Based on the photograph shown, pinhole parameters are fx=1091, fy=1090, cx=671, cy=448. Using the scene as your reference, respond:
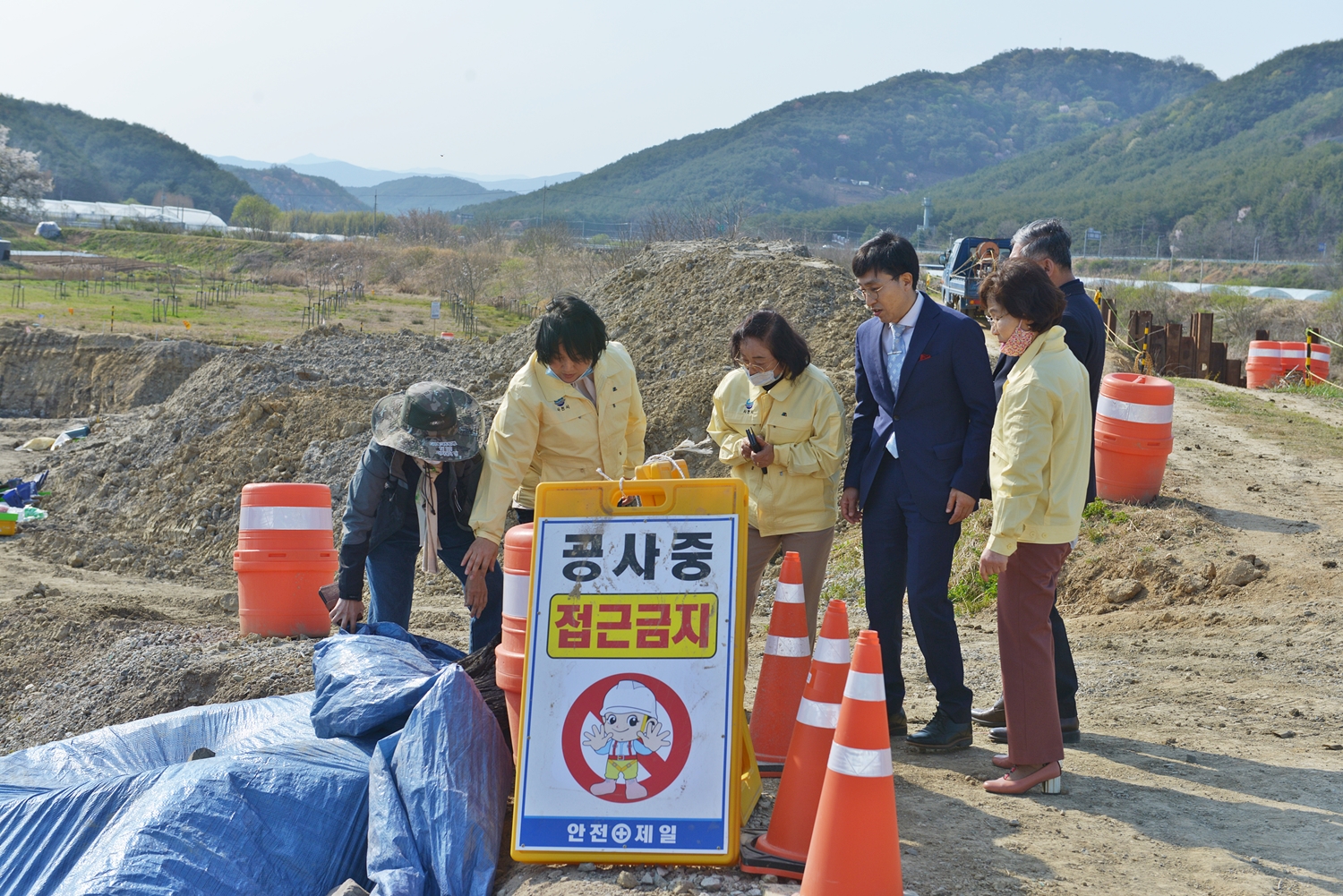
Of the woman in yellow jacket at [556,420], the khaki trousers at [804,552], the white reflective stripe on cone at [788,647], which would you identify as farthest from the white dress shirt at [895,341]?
the woman in yellow jacket at [556,420]

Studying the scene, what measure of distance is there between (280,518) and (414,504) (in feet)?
5.30

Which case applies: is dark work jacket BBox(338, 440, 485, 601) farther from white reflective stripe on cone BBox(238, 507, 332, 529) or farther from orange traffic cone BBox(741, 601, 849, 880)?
orange traffic cone BBox(741, 601, 849, 880)

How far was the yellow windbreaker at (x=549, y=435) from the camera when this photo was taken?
4.25m

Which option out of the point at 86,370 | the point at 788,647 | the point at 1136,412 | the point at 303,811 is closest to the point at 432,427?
the point at 303,811

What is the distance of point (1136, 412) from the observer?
783 cm

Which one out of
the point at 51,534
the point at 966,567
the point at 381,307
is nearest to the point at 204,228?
the point at 381,307

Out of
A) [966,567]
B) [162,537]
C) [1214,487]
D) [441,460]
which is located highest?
[441,460]

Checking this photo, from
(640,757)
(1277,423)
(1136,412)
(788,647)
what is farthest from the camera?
(1277,423)

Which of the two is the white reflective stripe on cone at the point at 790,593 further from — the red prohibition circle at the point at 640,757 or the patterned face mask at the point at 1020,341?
the patterned face mask at the point at 1020,341

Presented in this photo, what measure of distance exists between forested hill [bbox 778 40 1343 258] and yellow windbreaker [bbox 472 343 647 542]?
3101 inches

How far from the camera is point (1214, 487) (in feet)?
28.8

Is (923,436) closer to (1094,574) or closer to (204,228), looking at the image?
(1094,574)

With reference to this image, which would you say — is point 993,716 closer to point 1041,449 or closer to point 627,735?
point 1041,449

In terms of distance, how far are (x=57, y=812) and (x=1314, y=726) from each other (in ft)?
16.1
